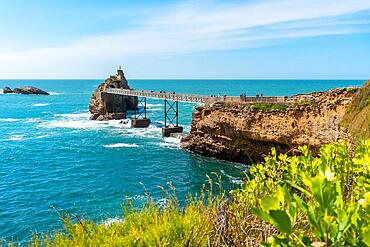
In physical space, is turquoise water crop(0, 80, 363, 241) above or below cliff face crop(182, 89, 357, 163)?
below

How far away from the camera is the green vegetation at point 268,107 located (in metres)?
33.5

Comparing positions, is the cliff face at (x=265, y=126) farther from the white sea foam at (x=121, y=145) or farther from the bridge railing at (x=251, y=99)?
the white sea foam at (x=121, y=145)

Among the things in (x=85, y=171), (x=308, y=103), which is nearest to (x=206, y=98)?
(x=308, y=103)

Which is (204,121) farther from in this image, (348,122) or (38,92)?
(38,92)

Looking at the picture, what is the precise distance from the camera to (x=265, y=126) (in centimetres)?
3453

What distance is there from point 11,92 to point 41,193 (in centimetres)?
16299

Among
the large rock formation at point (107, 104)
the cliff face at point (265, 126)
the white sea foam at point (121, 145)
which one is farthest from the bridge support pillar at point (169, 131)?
the large rock formation at point (107, 104)

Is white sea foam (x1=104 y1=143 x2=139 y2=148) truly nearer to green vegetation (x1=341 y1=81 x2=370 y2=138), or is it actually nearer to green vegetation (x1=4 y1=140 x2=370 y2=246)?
green vegetation (x1=341 y1=81 x2=370 y2=138)

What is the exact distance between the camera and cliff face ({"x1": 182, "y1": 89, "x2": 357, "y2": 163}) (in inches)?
1190

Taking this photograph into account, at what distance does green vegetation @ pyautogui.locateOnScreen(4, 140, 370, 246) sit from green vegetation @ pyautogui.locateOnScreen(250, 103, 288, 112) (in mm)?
27370

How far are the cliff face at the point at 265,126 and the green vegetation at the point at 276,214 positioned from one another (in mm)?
22321

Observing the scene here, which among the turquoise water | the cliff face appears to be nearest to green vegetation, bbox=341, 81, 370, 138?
the cliff face

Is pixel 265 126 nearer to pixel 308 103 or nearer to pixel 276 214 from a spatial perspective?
pixel 308 103

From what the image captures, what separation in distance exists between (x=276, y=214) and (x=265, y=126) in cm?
3328
